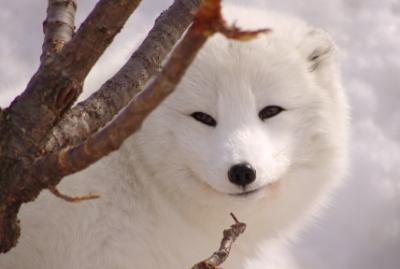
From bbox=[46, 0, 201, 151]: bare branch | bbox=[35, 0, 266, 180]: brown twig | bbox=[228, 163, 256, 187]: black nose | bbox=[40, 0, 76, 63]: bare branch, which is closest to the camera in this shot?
bbox=[35, 0, 266, 180]: brown twig

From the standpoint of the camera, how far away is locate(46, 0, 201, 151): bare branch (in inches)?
58.1

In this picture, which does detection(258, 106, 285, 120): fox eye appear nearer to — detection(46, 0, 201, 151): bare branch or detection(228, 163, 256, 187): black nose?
detection(228, 163, 256, 187): black nose

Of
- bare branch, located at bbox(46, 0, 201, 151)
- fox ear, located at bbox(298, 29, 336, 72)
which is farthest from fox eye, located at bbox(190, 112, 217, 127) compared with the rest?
bare branch, located at bbox(46, 0, 201, 151)

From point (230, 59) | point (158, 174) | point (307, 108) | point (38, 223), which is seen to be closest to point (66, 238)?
point (38, 223)

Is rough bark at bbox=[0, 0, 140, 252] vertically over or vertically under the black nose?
under

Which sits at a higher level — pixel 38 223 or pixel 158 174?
pixel 158 174

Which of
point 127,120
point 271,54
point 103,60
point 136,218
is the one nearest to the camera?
point 127,120

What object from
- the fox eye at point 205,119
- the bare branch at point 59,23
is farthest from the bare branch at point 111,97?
the fox eye at point 205,119

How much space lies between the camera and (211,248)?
2.77 metres

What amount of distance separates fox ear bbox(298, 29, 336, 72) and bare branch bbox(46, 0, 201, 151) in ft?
4.48

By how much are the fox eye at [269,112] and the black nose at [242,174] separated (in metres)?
0.34

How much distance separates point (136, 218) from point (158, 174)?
0.22 meters

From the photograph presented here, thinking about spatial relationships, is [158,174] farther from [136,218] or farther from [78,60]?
[78,60]

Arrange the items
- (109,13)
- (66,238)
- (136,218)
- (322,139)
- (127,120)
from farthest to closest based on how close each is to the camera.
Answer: (322,139) < (136,218) < (66,238) < (109,13) < (127,120)
